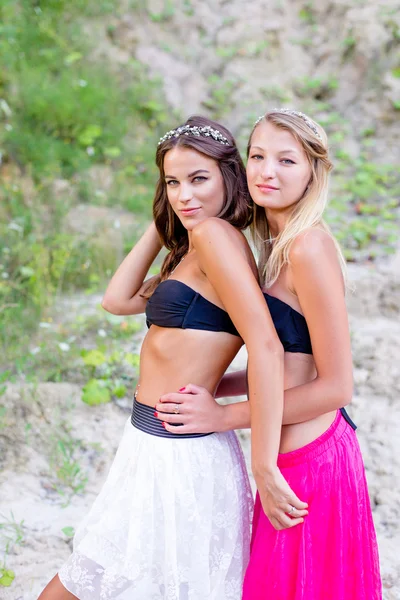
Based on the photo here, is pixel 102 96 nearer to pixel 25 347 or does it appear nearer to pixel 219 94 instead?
pixel 219 94

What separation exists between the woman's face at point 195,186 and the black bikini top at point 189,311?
0.85 feet

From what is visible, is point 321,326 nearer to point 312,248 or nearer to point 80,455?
point 312,248

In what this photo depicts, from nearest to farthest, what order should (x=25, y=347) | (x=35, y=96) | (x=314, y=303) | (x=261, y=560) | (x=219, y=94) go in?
(x=314, y=303)
(x=261, y=560)
(x=25, y=347)
(x=35, y=96)
(x=219, y=94)

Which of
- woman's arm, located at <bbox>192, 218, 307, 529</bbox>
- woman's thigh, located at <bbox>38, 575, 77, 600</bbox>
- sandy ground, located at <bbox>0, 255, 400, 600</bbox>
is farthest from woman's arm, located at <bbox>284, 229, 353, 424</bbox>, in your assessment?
sandy ground, located at <bbox>0, 255, 400, 600</bbox>

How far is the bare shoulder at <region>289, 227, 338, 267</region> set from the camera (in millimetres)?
1825

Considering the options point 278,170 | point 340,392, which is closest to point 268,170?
point 278,170

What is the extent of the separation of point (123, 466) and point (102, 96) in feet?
16.6

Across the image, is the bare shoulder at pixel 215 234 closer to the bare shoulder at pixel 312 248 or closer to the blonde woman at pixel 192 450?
the blonde woman at pixel 192 450


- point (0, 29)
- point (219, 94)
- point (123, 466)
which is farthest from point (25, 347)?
point (219, 94)

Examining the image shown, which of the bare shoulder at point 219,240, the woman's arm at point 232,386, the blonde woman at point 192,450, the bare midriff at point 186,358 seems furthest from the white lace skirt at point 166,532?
the bare shoulder at point 219,240

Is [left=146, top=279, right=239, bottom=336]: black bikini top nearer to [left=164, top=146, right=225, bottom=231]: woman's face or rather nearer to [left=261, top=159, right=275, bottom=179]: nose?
[left=164, top=146, right=225, bottom=231]: woman's face

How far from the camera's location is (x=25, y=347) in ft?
13.6

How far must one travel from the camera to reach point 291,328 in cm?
192

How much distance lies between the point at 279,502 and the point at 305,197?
0.89 meters
